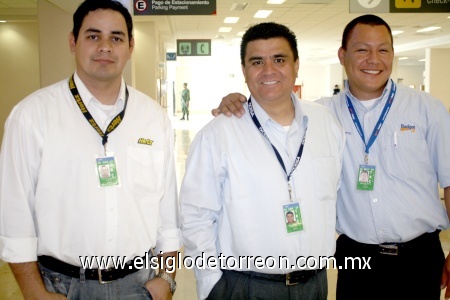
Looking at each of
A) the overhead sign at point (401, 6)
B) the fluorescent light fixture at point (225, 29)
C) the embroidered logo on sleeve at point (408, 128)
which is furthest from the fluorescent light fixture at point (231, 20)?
the embroidered logo on sleeve at point (408, 128)

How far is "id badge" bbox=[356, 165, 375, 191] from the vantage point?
7.04 ft

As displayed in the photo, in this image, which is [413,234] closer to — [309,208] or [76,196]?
[309,208]

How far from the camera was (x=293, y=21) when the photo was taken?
12633mm

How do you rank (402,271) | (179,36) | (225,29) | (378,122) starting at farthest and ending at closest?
(179,36)
(225,29)
(378,122)
(402,271)

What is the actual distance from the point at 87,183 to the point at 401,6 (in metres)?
6.27

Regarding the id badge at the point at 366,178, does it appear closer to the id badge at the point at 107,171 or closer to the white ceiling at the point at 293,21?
the id badge at the point at 107,171

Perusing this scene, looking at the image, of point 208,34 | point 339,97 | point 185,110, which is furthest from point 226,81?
point 339,97

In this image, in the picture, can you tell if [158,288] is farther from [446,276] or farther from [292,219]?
[446,276]

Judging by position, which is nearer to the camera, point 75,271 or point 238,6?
point 75,271

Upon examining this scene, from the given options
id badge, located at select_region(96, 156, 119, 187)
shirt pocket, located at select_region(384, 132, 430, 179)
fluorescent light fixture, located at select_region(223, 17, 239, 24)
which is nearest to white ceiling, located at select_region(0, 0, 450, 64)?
fluorescent light fixture, located at select_region(223, 17, 239, 24)

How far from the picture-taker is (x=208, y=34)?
15.4 meters

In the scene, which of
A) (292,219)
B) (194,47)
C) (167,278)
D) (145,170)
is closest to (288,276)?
(292,219)

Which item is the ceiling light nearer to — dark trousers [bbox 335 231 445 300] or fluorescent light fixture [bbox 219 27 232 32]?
fluorescent light fixture [bbox 219 27 232 32]

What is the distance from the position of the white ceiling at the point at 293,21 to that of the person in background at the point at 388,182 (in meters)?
4.84
